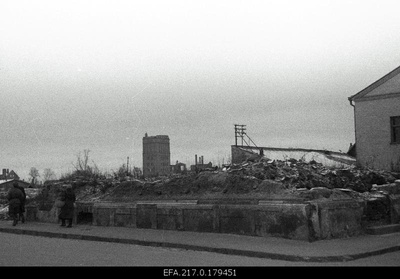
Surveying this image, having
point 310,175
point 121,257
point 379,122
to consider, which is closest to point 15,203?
point 121,257

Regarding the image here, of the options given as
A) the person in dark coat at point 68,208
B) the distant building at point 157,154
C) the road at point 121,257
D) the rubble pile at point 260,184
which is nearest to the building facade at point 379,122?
the rubble pile at point 260,184

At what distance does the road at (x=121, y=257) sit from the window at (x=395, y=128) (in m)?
20.9

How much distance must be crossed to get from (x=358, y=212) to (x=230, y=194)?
386cm

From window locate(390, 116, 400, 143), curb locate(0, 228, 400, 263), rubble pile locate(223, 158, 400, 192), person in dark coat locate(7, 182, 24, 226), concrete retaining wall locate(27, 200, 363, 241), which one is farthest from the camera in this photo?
window locate(390, 116, 400, 143)

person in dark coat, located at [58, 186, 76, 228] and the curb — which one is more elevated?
person in dark coat, located at [58, 186, 76, 228]

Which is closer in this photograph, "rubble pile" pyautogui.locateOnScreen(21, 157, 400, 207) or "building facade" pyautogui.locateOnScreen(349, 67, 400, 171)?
"rubble pile" pyautogui.locateOnScreen(21, 157, 400, 207)

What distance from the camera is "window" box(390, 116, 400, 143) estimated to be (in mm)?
31078

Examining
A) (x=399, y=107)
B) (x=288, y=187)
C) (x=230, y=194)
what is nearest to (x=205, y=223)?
(x=230, y=194)

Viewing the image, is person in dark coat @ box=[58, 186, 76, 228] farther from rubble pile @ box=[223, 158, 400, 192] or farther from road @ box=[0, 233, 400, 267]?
rubble pile @ box=[223, 158, 400, 192]

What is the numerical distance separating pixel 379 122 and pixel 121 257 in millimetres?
24251

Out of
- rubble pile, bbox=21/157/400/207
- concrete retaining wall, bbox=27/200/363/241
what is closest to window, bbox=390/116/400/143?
rubble pile, bbox=21/157/400/207

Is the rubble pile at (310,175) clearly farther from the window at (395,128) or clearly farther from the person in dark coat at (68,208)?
the window at (395,128)

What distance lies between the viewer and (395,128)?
102 ft

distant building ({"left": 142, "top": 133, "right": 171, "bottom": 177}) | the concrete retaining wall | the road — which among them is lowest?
the road
